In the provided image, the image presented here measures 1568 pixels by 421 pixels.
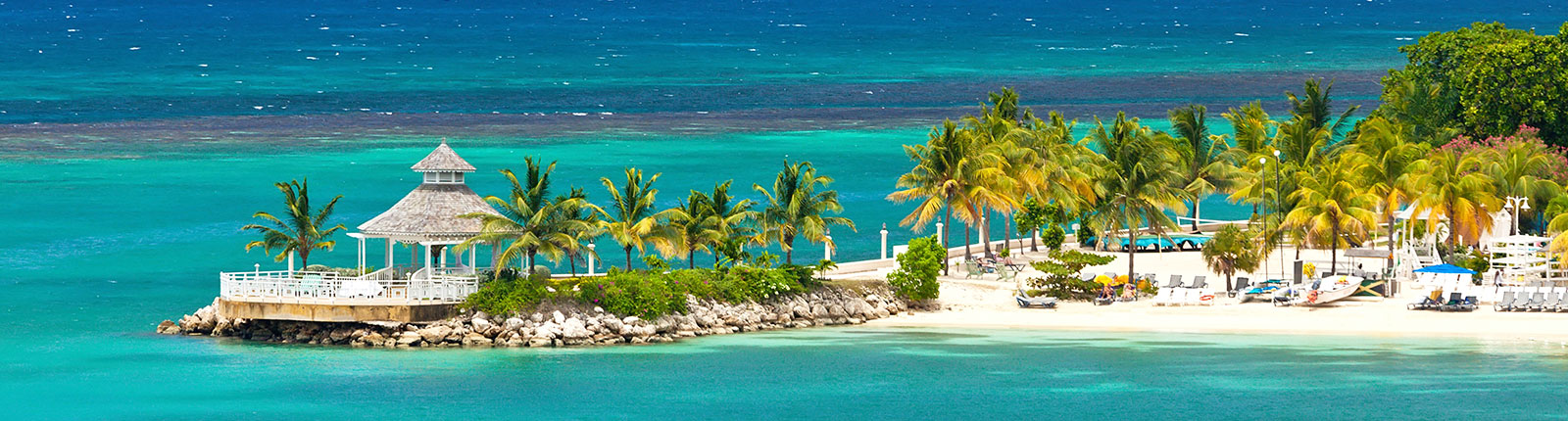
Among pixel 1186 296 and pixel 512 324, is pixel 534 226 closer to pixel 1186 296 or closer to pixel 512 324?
pixel 512 324

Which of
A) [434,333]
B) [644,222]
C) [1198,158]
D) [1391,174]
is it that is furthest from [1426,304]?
[434,333]

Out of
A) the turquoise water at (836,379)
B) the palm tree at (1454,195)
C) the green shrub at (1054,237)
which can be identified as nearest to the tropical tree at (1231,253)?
the turquoise water at (836,379)

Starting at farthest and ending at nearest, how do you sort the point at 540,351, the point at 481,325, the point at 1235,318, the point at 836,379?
the point at 1235,318 → the point at 481,325 → the point at 540,351 → the point at 836,379

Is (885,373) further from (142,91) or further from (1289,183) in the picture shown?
(142,91)

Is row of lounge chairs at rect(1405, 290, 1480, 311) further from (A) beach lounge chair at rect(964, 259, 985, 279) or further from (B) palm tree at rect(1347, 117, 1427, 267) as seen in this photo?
(A) beach lounge chair at rect(964, 259, 985, 279)

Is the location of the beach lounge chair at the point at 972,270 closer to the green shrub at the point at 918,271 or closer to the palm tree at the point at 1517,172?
the green shrub at the point at 918,271

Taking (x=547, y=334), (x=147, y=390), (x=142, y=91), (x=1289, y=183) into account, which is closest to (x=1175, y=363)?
(x=547, y=334)

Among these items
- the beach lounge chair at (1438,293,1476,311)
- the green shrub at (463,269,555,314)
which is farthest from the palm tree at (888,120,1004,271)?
the green shrub at (463,269,555,314)
